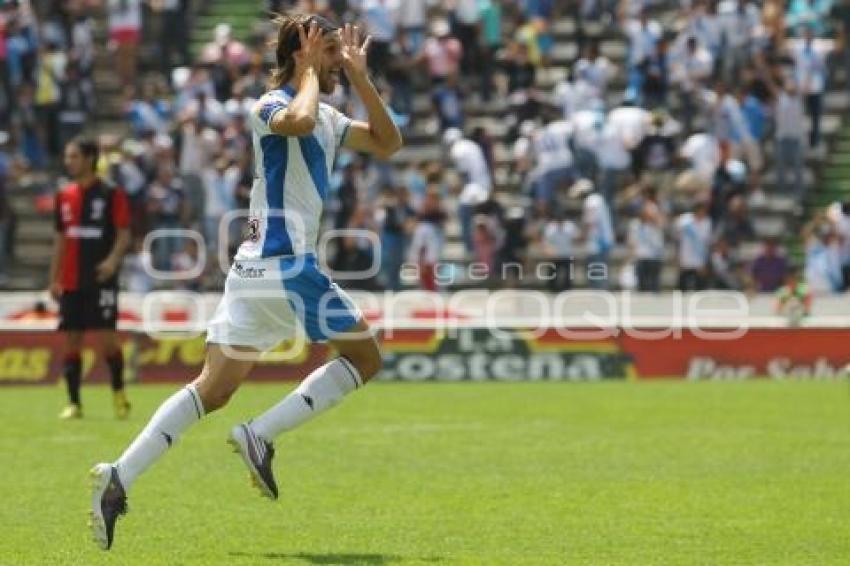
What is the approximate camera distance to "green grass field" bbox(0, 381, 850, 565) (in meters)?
10.5

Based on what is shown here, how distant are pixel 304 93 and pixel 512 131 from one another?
21809mm

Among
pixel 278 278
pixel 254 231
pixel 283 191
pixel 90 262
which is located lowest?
pixel 90 262

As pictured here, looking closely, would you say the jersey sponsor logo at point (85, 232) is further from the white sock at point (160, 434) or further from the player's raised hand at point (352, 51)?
the white sock at point (160, 434)

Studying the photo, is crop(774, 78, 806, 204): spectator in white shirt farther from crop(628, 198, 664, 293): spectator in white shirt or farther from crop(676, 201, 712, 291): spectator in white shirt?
crop(628, 198, 664, 293): spectator in white shirt

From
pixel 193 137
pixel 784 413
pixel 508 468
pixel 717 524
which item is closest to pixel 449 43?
pixel 193 137

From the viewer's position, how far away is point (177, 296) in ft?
88.7

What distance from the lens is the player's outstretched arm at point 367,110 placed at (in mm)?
10734

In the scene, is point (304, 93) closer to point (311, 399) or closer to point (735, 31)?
point (311, 399)

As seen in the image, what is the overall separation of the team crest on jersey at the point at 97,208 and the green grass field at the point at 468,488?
5.82ft

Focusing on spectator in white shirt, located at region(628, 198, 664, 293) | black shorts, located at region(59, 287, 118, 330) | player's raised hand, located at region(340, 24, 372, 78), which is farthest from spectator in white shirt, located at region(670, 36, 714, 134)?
player's raised hand, located at region(340, 24, 372, 78)

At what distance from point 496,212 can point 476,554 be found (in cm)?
1926

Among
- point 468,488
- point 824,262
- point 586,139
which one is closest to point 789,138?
point 586,139

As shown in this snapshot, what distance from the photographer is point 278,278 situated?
10.6m

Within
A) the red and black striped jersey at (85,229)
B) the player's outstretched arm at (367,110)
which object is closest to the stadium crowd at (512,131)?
the red and black striped jersey at (85,229)
